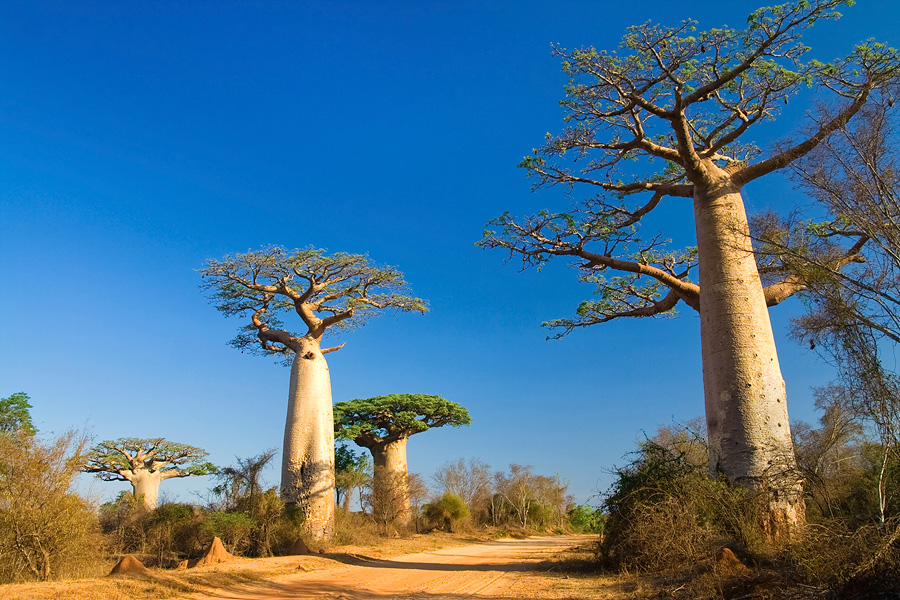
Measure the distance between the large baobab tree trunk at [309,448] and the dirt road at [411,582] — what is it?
2278 millimetres

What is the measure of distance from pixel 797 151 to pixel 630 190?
2529mm

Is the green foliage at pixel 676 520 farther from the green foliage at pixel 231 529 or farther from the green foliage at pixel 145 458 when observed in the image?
the green foliage at pixel 145 458

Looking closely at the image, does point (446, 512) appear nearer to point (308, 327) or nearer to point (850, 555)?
point (308, 327)

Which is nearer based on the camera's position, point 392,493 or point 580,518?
point 392,493

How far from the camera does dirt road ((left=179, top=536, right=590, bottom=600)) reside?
575 centimetres

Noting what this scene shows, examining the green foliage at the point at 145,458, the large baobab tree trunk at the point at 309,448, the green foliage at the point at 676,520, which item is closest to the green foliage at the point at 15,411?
the green foliage at the point at 145,458

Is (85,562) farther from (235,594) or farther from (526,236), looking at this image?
(526,236)

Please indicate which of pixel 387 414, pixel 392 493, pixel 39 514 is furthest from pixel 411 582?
pixel 387 414

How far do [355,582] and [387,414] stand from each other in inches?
498

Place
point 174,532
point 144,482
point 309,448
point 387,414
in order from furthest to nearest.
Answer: point 144,482 < point 387,414 < point 309,448 < point 174,532

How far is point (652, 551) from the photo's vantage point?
19.5 ft

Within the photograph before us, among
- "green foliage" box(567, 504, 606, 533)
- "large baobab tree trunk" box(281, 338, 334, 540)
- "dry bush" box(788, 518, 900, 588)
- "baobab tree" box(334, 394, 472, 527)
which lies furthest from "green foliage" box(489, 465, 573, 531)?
"dry bush" box(788, 518, 900, 588)

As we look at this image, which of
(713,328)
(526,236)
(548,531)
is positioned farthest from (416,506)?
(713,328)

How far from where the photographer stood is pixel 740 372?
22.0 ft
